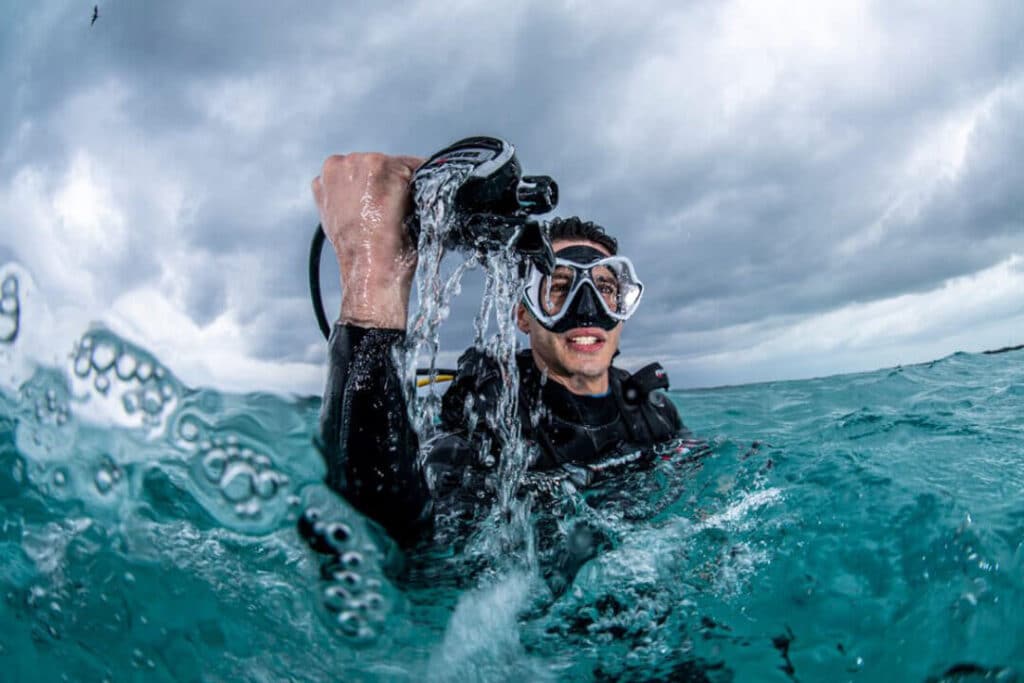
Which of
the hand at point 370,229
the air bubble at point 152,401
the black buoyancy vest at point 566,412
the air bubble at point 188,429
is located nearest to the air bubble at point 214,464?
the air bubble at point 188,429

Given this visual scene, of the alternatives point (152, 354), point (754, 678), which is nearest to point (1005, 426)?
point (754, 678)

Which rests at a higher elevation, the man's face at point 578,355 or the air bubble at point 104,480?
the man's face at point 578,355

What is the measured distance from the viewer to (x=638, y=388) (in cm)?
410

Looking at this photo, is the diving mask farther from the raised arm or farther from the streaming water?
the raised arm

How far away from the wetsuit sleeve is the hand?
0.28 ft

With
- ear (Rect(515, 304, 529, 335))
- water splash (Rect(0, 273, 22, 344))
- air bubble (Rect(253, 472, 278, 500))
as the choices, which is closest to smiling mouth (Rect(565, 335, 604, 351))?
ear (Rect(515, 304, 529, 335))

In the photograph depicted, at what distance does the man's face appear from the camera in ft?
12.6

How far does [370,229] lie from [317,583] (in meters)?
1.28

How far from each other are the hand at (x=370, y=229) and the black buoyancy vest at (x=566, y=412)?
4.73 feet

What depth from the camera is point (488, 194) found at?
180 cm

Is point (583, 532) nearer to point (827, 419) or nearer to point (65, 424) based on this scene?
point (65, 424)

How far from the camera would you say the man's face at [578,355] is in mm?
3836

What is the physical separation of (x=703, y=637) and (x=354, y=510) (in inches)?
60.3

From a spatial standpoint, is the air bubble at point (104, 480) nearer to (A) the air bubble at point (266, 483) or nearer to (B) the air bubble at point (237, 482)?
(B) the air bubble at point (237, 482)
